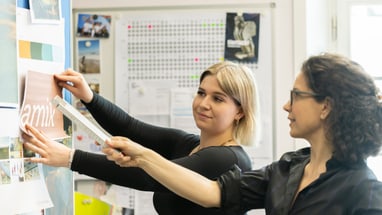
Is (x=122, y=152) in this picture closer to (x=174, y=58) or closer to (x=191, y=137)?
(x=191, y=137)

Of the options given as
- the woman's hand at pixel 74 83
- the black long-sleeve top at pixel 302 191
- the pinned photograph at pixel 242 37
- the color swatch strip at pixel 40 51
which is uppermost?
the pinned photograph at pixel 242 37

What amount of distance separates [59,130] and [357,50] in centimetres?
183

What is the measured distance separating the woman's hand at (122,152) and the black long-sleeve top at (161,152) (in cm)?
10

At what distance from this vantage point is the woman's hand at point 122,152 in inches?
48.7

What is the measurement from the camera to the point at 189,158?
1.46 metres

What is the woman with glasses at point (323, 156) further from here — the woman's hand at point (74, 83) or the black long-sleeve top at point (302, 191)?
the woman's hand at point (74, 83)

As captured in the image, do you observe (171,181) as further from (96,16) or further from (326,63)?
(96,16)

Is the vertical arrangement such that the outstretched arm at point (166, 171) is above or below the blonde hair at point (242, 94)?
below

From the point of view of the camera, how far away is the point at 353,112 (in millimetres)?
1206

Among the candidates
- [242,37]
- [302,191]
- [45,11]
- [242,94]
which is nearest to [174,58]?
[242,37]

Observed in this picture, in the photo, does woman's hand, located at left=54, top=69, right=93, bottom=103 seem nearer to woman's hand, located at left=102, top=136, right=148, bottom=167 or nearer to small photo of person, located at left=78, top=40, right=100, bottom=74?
woman's hand, located at left=102, top=136, right=148, bottom=167

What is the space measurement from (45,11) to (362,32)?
188cm

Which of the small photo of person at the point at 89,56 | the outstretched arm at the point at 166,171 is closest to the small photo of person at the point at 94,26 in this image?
the small photo of person at the point at 89,56

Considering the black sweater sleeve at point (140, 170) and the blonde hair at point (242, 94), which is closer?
the black sweater sleeve at point (140, 170)
